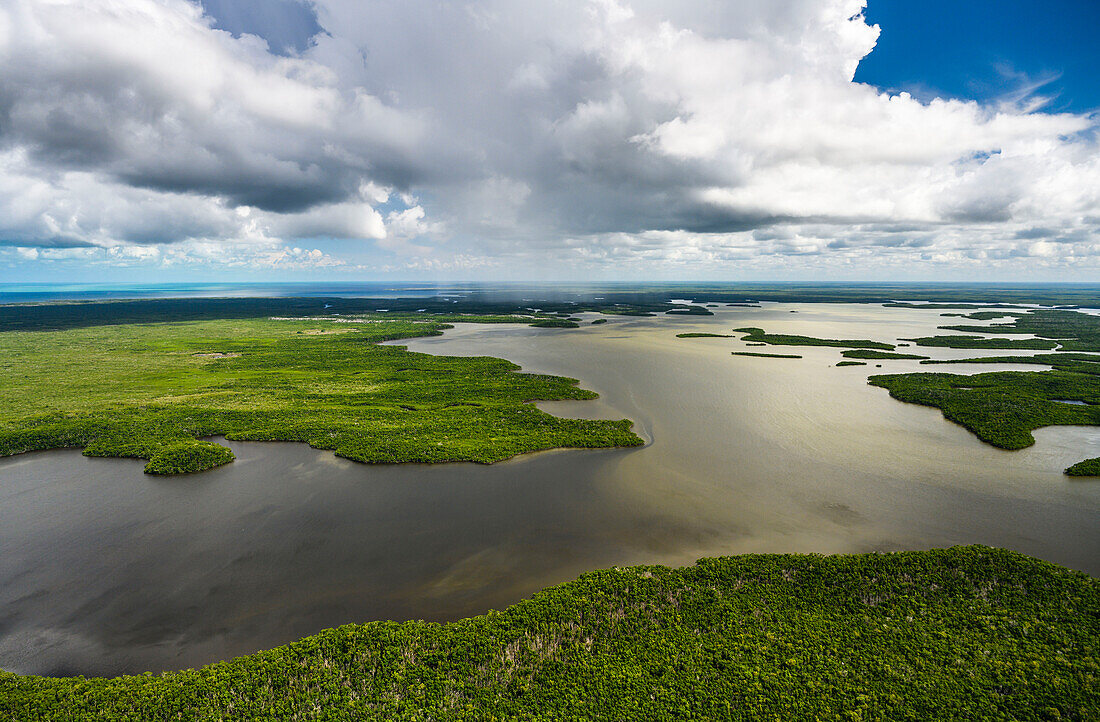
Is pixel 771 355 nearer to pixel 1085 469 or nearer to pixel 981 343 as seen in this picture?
pixel 981 343

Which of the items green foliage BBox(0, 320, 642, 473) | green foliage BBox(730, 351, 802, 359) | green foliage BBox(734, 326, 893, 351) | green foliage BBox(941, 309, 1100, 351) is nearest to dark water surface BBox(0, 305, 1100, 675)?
green foliage BBox(0, 320, 642, 473)

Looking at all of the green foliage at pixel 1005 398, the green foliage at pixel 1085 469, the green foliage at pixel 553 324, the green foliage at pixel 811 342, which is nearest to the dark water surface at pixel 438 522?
the green foliage at pixel 1085 469

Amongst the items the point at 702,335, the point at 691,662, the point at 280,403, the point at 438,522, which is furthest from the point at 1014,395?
the point at 280,403

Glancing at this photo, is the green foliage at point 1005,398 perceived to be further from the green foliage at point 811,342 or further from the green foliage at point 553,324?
the green foliage at point 553,324

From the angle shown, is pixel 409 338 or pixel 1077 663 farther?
pixel 409 338

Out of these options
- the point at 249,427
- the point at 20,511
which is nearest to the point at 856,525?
the point at 249,427

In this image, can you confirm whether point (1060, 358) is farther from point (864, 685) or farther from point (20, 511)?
point (20, 511)
